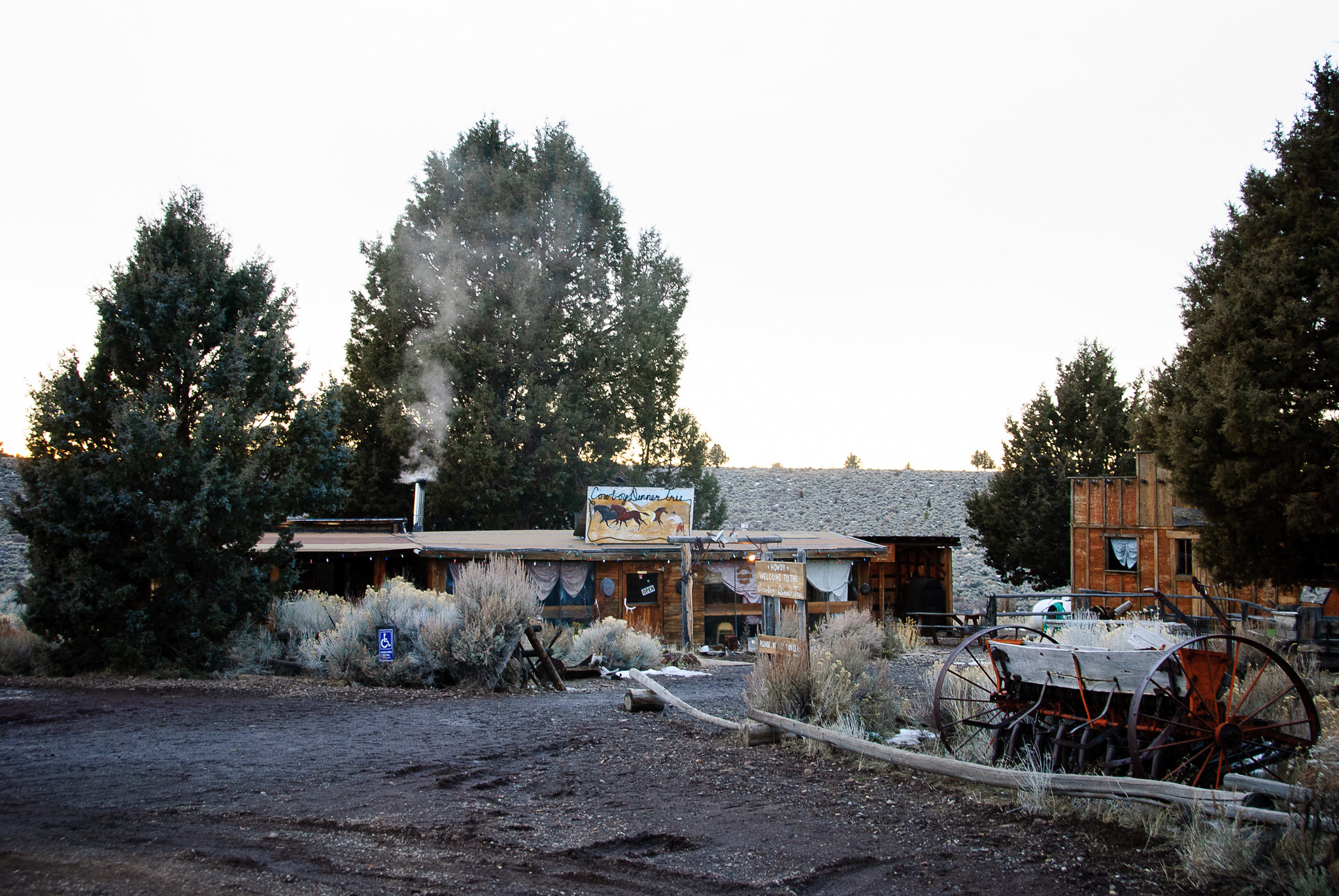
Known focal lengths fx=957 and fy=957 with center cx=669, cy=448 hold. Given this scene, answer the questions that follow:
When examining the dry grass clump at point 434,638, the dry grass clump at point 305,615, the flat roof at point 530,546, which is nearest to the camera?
the dry grass clump at point 434,638

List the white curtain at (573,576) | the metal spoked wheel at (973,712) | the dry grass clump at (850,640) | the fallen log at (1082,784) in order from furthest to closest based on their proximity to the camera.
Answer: the white curtain at (573,576) < the dry grass clump at (850,640) < the metal spoked wheel at (973,712) < the fallen log at (1082,784)

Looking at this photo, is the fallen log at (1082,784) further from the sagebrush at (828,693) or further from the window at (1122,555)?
the window at (1122,555)

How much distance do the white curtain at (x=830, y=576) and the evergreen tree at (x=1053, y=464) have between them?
8485mm

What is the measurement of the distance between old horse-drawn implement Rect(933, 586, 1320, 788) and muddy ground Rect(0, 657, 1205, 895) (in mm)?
632

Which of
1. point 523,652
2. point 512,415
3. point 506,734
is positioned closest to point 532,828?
point 506,734

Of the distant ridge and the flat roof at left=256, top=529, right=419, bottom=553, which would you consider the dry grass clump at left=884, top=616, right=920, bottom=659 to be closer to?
the flat roof at left=256, top=529, right=419, bottom=553

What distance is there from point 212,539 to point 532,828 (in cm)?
937

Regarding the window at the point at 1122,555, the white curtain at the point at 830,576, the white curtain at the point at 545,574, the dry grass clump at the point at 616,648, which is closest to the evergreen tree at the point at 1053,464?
the window at the point at 1122,555

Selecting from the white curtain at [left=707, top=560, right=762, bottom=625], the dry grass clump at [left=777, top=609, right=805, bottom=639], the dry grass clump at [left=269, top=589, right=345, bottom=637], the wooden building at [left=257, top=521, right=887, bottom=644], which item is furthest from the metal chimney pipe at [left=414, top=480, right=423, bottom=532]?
the dry grass clump at [left=777, top=609, right=805, bottom=639]

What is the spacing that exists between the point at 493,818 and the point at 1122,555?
19.8m

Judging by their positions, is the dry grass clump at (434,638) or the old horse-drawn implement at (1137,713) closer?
the old horse-drawn implement at (1137,713)

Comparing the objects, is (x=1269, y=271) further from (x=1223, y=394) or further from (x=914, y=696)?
(x=914, y=696)

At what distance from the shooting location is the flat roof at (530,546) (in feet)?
61.9

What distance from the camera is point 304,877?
4477 mm
